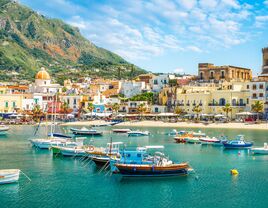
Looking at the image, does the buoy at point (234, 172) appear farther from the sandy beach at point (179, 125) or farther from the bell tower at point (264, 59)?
the bell tower at point (264, 59)

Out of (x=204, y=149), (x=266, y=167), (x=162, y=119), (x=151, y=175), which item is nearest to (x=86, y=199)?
(x=151, y=175)

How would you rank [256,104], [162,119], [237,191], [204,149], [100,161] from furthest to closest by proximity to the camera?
[162,119] → [256,104] → [204,149] → [100,161] → [237,191]

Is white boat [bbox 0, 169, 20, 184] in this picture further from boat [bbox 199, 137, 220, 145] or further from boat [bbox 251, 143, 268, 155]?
boat [bbox 199, 137, 220, 145]

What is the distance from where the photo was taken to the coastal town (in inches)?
4119

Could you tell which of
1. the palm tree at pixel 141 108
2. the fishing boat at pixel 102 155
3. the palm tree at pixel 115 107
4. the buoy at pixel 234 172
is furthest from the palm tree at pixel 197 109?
the buoy at pixel 234 172

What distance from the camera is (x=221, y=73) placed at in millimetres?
121812

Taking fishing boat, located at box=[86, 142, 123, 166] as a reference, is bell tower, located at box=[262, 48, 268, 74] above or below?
above

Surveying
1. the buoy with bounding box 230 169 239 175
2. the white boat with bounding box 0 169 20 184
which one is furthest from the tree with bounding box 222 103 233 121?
the white boat with bounding box 0 169 20 184

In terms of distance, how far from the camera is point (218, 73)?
12256 cm

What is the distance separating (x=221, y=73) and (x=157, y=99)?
65.2 feet

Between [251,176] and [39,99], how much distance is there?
9094 cm

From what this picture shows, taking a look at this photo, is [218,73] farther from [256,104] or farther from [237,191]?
[237,191]

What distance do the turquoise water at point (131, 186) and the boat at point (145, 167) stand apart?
27.8 inches

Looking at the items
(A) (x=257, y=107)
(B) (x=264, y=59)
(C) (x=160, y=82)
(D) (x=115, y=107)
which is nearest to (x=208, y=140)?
(A) (x=257, y=107)
